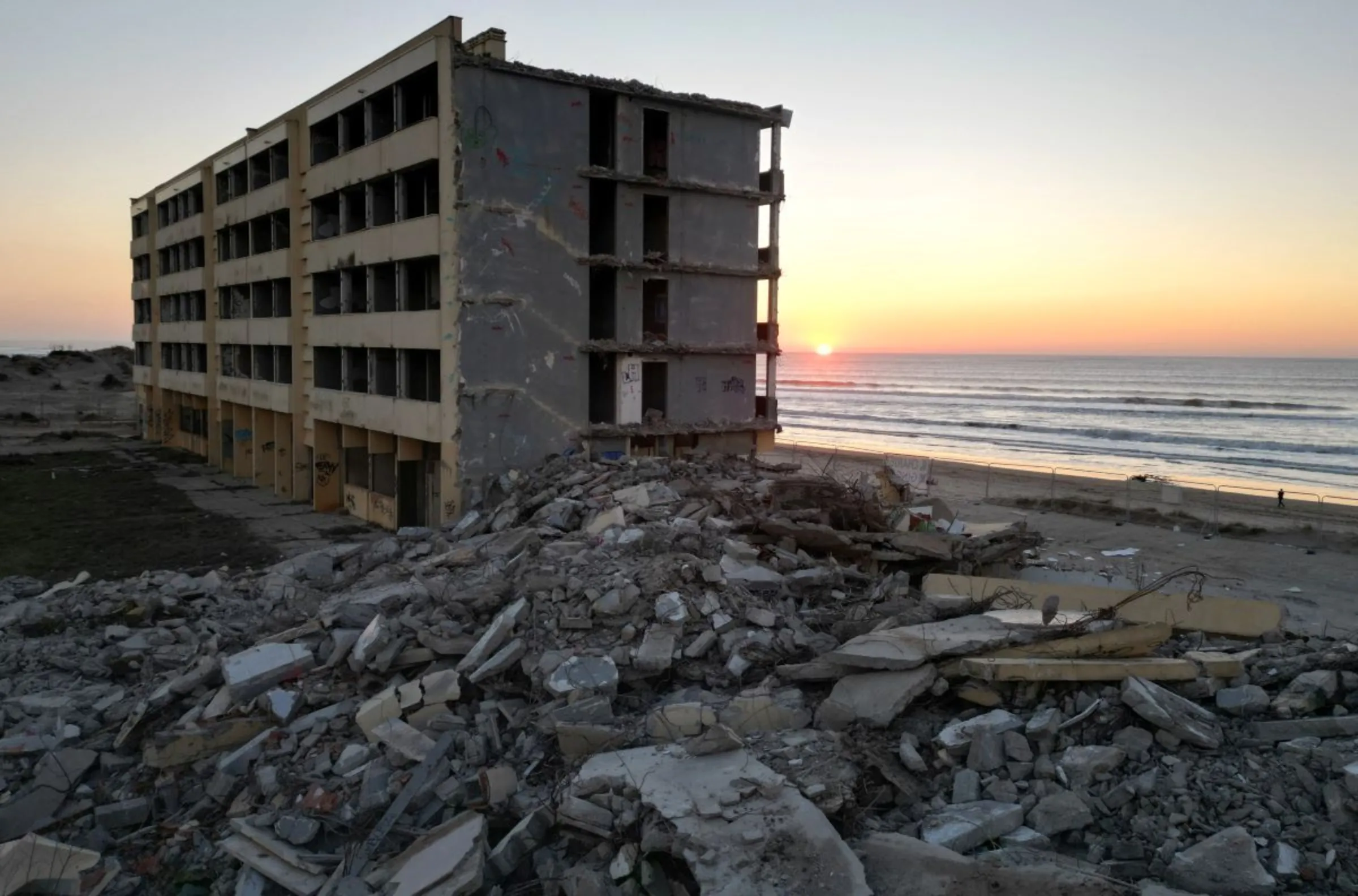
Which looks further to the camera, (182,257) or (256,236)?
(182,257)

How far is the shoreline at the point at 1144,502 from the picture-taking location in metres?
26.8

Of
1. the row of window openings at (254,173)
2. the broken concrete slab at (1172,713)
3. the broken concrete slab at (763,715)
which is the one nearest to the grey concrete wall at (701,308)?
A: the row of window openings at (254,173)

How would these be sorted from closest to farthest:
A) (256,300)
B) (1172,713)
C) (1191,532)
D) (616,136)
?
(1172,713) → (616,136) → (1191,532) → (256,300)

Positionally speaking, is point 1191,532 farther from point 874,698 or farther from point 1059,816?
point 1059,816

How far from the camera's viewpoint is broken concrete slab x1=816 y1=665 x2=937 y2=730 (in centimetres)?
785

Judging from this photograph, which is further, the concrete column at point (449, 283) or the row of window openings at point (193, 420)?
the row of window openings at point (193, 420)

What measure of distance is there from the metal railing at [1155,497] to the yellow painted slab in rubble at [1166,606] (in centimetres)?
726

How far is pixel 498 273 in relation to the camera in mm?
20766

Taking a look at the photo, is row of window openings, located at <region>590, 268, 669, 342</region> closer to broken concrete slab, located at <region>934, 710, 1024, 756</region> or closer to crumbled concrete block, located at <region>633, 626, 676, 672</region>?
crumbled concrete block, located at <region>633, 626, 676, 672</region>

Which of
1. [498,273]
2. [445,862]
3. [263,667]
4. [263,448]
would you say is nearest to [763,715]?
[445,862]

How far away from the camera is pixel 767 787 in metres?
6.73

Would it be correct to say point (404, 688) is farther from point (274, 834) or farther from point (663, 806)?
point (663, 806)

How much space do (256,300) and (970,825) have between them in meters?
33.0

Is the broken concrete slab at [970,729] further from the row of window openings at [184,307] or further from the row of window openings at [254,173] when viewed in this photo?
the row of window openings at [184,307]
